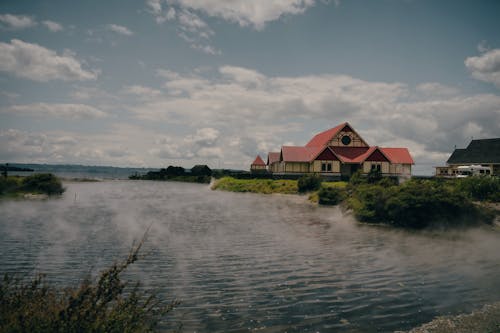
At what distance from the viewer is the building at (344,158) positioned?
193 ft

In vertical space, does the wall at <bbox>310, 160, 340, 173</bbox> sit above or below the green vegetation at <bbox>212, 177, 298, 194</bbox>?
above

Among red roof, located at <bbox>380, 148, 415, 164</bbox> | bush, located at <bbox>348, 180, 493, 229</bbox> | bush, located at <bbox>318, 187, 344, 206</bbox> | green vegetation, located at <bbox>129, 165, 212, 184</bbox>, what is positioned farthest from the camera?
green vegetation, located at <bbox>129, 165, 212, 184</bbox>

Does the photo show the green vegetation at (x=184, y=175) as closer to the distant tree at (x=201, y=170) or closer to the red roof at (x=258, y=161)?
the distant tree at (x=201, y=170)

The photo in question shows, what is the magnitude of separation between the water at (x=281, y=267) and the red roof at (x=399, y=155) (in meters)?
43.3

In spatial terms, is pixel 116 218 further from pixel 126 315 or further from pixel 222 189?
pixel 222 189

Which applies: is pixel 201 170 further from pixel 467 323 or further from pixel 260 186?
pixel 467 323

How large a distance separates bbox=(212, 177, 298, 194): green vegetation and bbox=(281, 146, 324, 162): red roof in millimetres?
4752

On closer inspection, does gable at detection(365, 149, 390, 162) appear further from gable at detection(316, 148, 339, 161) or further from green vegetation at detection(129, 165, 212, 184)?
green vegetation at detection(129, 165, 212, 184)

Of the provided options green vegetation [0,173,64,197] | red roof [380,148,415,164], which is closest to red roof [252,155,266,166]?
red roof [380,148,415,164]

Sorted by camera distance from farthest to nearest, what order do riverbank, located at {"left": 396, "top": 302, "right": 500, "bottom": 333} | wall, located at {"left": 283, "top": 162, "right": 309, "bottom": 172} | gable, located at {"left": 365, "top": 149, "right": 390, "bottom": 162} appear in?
wall, located at {"left": 283, "top": 162, "right": 309, "bottom": 172} → gable, located at {"left": 365, "top": 149, "right": 390, "bottom": 162} → riverbank, located at {"left": 396, "top": 302, "right": 500, "bottom": 333}

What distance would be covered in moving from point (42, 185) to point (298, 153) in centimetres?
4006

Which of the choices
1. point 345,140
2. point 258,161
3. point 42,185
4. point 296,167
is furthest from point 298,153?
point 42,185

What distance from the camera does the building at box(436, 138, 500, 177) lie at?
58156 mm

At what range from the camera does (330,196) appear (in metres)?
37.0
